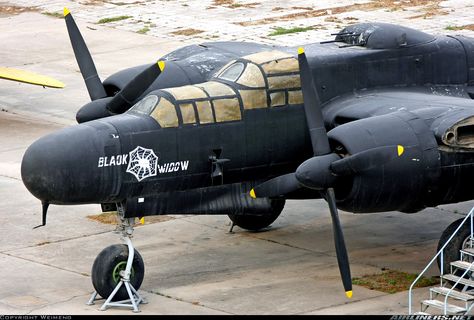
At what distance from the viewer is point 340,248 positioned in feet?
66.7

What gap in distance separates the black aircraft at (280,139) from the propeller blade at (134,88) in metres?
0.02

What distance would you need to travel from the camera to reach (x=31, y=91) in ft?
123

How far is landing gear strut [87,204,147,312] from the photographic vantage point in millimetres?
20812

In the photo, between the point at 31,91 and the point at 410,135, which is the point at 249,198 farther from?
the point at 31,91

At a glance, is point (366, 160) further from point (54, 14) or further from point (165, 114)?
point (54, 14)

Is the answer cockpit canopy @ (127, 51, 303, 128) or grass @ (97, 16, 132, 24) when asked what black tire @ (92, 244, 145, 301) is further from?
grass @ (97, 16, 132, 24)

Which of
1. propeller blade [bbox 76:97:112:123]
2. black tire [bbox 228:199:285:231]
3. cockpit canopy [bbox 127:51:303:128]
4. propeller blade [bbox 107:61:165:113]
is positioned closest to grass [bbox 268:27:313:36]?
black tire [bbox 228:199:285:231]

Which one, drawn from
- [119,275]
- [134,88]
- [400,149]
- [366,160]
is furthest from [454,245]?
[134,88]

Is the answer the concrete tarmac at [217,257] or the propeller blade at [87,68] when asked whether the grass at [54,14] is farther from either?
the propeller blade at [87,68]

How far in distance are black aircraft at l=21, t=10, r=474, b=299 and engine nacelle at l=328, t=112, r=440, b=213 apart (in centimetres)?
2

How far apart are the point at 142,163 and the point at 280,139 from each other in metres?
2.77

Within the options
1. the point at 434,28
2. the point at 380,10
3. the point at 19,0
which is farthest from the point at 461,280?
the point at 19,0

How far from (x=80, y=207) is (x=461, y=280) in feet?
31.9

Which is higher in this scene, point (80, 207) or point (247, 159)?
point (247, 159)
